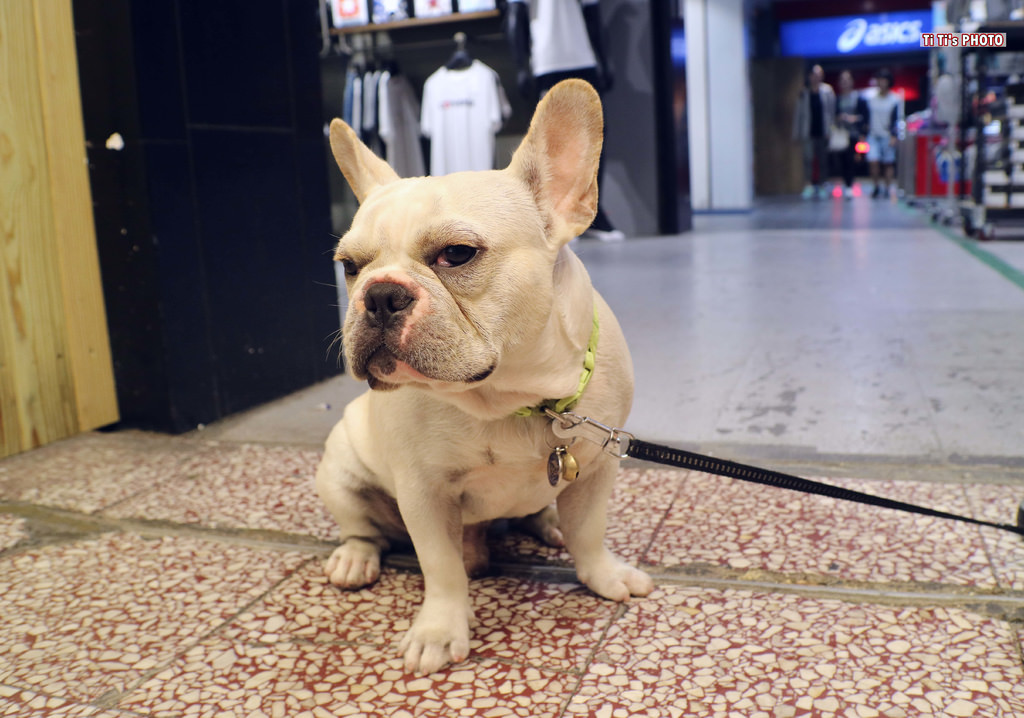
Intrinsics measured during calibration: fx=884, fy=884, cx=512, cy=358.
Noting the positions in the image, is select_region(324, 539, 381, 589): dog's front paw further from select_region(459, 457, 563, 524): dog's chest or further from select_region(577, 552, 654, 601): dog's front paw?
select_region(577, 552, 654, 601): dog's front paw

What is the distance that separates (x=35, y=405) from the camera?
322 cm

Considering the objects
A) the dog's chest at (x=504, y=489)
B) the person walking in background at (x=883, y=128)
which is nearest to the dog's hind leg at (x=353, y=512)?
the dog's chest at (x=504, y=489)

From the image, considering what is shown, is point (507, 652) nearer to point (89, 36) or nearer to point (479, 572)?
point (479, 572)

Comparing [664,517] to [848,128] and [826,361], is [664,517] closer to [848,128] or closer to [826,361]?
[826,361]

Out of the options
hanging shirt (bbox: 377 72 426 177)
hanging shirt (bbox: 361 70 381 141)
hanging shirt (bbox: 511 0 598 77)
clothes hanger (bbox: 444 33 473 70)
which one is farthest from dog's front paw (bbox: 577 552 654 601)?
hanging shirt (bbox: 361 70 381 141)

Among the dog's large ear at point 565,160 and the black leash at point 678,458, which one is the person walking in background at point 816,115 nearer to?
the black leash at point 678,458

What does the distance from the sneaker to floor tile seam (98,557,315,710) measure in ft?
25.0

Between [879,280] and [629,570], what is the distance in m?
4.70

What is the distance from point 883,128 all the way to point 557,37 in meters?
9.60

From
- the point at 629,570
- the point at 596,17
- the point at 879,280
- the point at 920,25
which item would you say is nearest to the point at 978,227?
the point at 879,280

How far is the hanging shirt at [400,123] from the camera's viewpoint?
9031 mm

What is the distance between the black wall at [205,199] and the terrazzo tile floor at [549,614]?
0.77m

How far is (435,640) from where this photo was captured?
172cm

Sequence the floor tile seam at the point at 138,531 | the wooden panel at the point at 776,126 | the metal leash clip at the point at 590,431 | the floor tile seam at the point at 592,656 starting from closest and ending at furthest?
the floor tile seam at the point at 592,656 → the metal leash clip at the point at 590,431 → the floor tile seam at the point at 138,531 → the wooden panel at the point at 776,126
